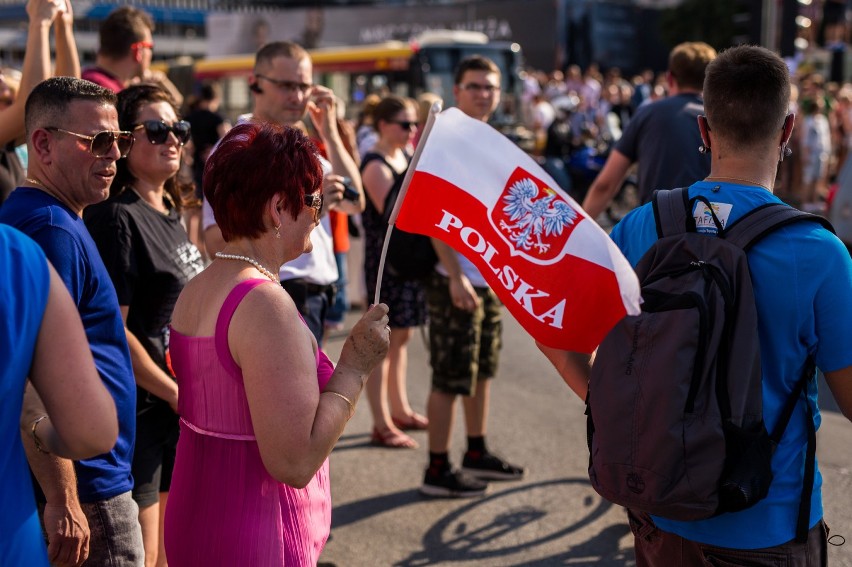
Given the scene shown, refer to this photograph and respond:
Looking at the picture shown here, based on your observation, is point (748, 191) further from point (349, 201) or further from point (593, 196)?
point (593, 196)

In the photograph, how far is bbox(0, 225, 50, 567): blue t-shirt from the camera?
1.60 meters

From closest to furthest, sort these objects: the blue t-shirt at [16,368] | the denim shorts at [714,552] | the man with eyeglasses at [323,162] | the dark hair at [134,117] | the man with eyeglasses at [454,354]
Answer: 1. the blue t-shirt at [16,368]
2. the denim shorts at [714,552]
3. the dark hair at [134,117]
4. the man with eyeglasses at [323,162]
5. the man with eyeglasses at [454,354]

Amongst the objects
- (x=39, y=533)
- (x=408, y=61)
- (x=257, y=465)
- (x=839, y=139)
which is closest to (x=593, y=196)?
(x=257, y=465)

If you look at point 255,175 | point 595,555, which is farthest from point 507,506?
point 255,175

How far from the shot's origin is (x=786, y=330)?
7.00 ft

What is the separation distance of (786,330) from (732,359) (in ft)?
0.63

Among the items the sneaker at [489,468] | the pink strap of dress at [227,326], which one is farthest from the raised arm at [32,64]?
the sneaker at [489,468]

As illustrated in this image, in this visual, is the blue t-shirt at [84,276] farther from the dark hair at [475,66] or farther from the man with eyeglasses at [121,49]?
the dark hair at [475,66]

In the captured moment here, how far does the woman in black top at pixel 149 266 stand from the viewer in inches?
119

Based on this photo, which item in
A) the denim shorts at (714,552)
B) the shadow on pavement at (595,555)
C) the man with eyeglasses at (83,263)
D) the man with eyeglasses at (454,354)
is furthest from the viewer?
the man with eyeglasses at (454,354)

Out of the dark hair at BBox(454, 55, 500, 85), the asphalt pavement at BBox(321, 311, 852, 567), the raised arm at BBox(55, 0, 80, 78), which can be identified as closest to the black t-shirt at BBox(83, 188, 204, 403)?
the raised arm at BBox(55, 0, 80, 78)

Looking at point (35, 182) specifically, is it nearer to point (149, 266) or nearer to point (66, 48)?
point (149, 266)

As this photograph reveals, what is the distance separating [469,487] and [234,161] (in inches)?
118

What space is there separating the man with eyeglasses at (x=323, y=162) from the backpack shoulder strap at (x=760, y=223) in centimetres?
183
